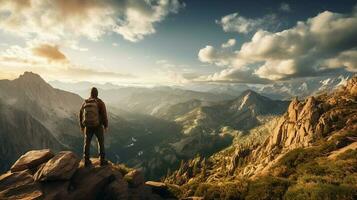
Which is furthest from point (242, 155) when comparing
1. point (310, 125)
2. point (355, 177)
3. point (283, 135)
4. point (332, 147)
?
point (355, 177)

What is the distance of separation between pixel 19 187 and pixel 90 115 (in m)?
6.67

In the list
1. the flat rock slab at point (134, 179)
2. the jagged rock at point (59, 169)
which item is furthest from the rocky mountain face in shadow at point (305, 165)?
the jagged rock at point (59, 169)

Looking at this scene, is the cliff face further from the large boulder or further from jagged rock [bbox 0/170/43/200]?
jagged rock [bbox 0/170/43/200]

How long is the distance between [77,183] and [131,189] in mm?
3997

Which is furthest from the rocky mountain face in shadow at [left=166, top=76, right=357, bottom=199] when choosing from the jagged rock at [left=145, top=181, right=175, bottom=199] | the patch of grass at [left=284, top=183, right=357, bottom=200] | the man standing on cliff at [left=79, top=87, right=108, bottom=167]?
the man standing on cliff at [left=79, top=87, right=108, bottom=167]

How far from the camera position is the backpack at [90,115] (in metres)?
19.0

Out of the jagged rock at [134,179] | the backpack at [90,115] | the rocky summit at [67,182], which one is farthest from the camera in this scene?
the jagged rock at [134,179]

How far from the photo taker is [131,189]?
18.5m

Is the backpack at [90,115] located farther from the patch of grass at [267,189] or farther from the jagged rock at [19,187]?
the patch of grass at [267,189]

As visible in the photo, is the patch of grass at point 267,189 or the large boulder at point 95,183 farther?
the large boulder at point 95,183

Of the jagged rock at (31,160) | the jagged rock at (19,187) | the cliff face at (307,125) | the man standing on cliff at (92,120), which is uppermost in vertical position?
the man standing on cliff at (92,120)

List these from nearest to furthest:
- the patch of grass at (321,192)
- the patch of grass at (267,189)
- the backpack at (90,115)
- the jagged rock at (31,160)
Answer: the patch of grass at (321,192) → the patch of grass at (267,189) → the jagged rock at (31,160) → the backpack at (90,115)

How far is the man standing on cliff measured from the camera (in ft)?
62.4

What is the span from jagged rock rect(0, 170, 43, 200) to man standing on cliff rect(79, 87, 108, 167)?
411 centimetres
